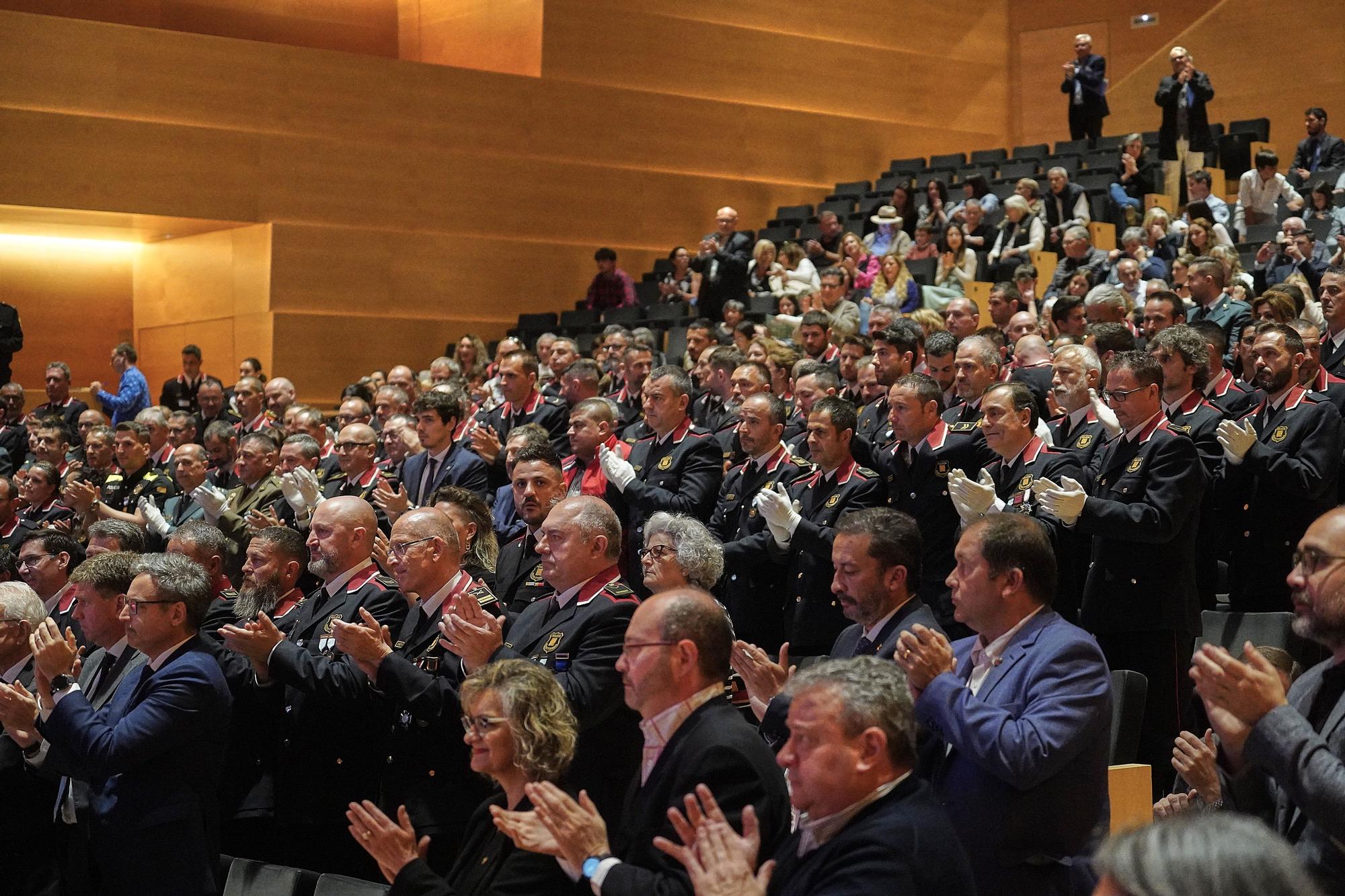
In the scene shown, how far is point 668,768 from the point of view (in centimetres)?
261

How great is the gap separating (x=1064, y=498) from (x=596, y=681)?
1503 mm

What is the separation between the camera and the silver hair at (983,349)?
543 cm

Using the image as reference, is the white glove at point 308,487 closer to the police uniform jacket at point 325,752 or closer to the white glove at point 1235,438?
the police uniform jacket at point 325,752

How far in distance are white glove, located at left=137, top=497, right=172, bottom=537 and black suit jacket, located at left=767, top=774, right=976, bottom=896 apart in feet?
15.9

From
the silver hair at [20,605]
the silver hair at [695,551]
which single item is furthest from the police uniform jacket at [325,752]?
the silver hair at [695,551]

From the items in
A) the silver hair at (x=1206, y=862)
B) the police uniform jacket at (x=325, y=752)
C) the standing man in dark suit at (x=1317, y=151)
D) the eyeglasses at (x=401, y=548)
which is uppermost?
the standing man in dark suit at (x=1317, y=151)

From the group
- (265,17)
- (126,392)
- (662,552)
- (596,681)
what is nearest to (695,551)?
(662,552)

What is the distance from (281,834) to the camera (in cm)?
412

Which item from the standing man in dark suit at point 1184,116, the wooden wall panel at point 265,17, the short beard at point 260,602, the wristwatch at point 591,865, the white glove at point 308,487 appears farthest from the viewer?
the wooden wall panel at point 265,17

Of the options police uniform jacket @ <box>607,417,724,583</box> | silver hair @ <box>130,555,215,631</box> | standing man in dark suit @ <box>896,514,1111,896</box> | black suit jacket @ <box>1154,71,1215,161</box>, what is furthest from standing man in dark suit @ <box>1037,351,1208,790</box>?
black suit jacket @ <box>1154,71,1215,161</box>

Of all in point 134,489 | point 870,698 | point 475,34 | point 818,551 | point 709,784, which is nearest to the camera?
point 870,698

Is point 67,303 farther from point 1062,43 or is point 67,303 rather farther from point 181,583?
point 1062,43

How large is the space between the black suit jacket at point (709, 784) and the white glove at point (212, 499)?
3.97m

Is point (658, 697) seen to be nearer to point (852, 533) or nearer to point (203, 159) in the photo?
point (852, 533)
